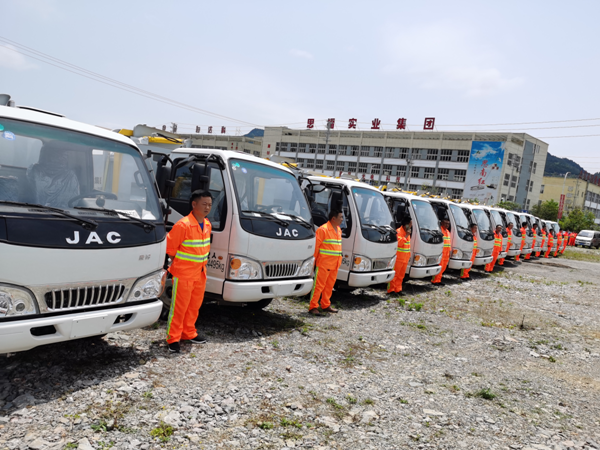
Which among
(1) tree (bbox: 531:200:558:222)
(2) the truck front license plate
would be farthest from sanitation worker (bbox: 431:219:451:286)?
(1) tree (bbox: 531:200:558:222)

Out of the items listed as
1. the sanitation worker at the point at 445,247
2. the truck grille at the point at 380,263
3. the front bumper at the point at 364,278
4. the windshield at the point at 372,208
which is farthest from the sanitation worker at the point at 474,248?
the front bumper at the point at 364,278

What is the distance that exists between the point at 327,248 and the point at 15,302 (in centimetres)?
447

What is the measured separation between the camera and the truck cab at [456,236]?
12.0m

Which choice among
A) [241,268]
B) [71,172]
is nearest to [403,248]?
[241,268]

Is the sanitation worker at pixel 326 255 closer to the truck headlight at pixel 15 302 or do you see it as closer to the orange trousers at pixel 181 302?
the orange trousers at pixel 181 302

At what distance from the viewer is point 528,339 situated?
727 centimetres

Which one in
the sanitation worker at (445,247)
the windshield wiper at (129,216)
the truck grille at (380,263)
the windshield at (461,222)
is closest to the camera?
the windshield wiper at (129,216)

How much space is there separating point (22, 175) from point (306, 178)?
479 cm

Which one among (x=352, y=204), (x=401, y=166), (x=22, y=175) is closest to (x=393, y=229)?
(x=352, y=204)

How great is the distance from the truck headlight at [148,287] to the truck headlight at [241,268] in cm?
107

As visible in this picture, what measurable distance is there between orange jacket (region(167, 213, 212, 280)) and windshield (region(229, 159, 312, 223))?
0.92 m

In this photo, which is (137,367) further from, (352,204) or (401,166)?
(401,166)

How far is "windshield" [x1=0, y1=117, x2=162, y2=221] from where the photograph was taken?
12.0 ft

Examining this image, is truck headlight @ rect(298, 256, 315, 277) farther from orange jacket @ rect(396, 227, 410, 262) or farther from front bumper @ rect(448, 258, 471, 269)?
front bumper @ rect(448, 258, 471, 269)
